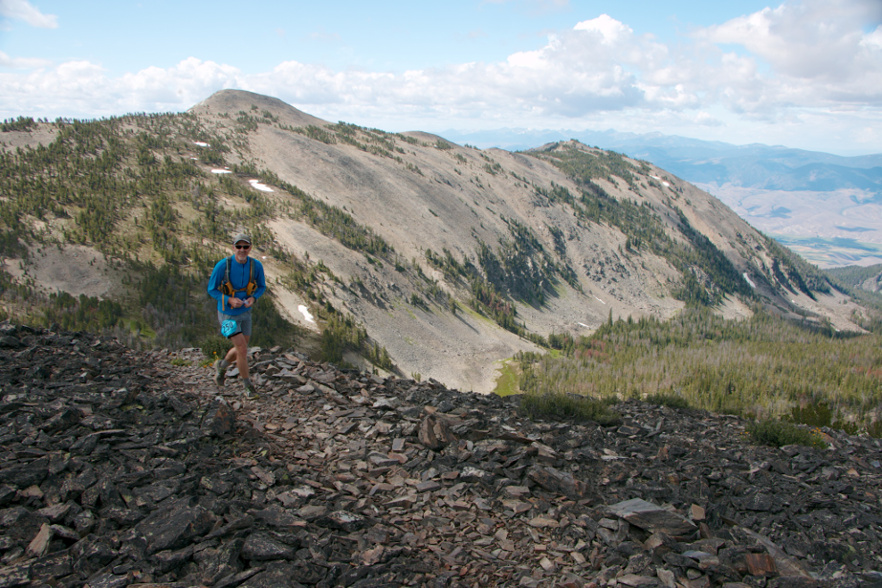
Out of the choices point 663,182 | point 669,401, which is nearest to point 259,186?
point 669,401

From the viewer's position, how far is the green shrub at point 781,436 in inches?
539

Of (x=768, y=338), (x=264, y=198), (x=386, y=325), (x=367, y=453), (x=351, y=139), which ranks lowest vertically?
(x=768, y=338)

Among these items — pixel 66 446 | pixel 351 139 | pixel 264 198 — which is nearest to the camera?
pixel 66 446

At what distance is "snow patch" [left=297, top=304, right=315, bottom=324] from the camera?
39062 millimetres

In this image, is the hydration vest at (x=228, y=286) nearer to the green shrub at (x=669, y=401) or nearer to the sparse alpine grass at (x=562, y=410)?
the sparse alpine grass at (x=562, y=410)

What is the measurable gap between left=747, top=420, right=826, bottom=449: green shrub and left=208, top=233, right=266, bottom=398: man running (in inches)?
595

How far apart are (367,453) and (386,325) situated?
129ft

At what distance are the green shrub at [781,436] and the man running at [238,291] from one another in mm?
15101

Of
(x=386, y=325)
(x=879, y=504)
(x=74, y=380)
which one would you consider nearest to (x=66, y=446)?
(x=74, y=380)

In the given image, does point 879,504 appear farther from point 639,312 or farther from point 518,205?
point 518,205

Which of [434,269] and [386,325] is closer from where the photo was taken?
[386,325]

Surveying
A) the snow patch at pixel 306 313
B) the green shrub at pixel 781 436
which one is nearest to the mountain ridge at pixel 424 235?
the snow patch at pixel 306 313

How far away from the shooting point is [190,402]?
9797 mm

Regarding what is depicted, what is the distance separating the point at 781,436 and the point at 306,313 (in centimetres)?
3424
